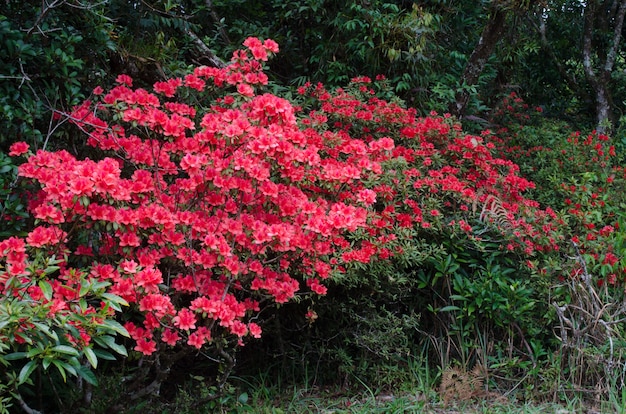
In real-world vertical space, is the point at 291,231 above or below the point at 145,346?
above

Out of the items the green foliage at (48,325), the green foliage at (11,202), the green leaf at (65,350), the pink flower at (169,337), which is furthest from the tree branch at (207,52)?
the green leaf at (65,350)

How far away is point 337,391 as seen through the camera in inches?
126

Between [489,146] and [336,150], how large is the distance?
1.24 meters

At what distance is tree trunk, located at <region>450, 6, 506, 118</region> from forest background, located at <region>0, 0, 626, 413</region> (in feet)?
0.05

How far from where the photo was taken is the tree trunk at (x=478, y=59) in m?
4.81

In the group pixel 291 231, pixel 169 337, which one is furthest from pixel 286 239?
pixel 169 337

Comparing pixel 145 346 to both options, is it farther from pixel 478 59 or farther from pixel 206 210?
pixel 478 59

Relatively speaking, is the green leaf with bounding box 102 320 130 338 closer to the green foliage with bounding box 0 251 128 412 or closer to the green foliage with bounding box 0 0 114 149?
the green foliage with bounding box 0 251 128 412

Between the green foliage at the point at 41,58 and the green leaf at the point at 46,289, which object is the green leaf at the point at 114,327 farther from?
the green foliage at the point at 41,58

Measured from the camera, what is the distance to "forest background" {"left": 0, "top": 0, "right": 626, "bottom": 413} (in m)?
2.22

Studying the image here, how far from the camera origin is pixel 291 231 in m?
2.33

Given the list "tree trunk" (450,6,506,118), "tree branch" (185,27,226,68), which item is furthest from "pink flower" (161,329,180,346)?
"tree trunk" (450,6,506,118)

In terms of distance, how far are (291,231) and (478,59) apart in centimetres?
318

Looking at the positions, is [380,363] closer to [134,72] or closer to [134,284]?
[134,284]
